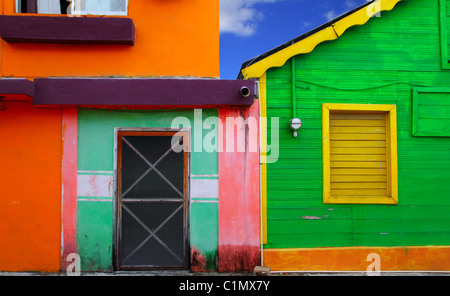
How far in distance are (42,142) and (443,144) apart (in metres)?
6.96

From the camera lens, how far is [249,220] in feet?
18.2

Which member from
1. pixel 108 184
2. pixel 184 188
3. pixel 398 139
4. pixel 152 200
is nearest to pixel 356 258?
pixel 398 139

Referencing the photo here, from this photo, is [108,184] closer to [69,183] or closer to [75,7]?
[69,183]

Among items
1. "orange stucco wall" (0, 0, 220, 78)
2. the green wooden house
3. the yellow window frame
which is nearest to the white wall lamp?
the green wooden house

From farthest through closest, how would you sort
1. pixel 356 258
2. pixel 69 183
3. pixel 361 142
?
pixel 361 142, pixel 356 258, pixel 69 183

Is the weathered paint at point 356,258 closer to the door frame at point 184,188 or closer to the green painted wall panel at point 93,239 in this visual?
the door frame at point 184,188

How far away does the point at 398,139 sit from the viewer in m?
5.76

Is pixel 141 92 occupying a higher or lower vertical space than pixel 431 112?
higher

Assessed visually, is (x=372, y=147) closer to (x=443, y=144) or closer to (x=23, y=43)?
(x=443, y=144)

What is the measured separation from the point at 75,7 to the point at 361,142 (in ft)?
18.3

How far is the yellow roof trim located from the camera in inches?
220

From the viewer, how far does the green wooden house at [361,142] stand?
5617 millimetres

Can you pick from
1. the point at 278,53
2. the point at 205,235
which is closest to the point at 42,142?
the point at 205,235

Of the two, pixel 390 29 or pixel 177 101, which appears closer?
pixel 177 101
